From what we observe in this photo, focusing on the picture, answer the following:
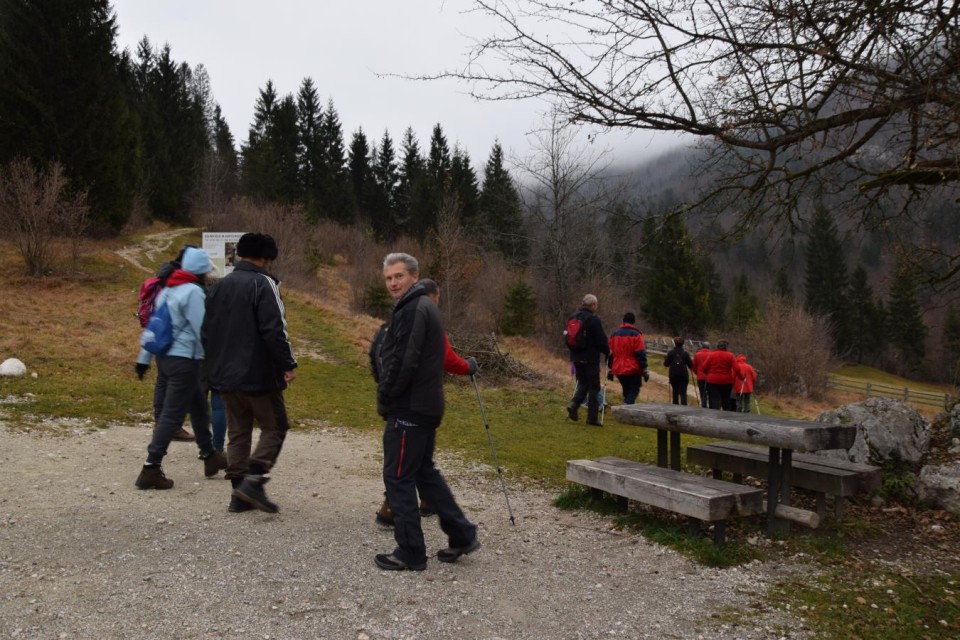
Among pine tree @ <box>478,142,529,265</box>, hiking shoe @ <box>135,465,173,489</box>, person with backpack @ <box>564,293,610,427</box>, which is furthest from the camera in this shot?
pine tree @ <box>478,142,529,265</box>

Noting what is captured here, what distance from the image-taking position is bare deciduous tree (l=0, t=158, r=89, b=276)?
2056 cm

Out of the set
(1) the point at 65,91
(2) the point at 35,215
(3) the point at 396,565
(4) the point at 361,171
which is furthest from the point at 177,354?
(4) the point at 361,171

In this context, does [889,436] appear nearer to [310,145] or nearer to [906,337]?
[310,145]

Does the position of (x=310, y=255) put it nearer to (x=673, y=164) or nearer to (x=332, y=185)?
(x=332, y=185)

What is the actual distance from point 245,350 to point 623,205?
14.3 ft

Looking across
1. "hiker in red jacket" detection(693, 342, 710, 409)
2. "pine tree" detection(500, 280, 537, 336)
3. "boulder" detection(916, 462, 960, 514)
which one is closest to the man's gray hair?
"boulder" detection(916, 462, 960, 514)

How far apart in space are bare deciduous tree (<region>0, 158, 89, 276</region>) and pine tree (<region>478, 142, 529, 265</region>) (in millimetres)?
21592

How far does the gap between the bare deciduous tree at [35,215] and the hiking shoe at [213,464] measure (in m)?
18.3

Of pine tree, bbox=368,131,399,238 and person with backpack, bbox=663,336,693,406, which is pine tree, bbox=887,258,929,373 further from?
person with backpack, bbox=663,336,693,406

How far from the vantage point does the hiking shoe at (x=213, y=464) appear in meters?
6.37

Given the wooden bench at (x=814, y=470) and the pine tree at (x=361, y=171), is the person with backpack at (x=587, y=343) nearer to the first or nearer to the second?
the wooden bench at (x=814, y=470)

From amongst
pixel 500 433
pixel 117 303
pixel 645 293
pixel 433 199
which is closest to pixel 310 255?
pixel 117 303

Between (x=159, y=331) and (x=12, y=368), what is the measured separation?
6.52m

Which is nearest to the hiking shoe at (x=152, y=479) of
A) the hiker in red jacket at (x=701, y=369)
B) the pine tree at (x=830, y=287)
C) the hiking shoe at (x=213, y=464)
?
the hiking shoe at (x=213, y=464)
